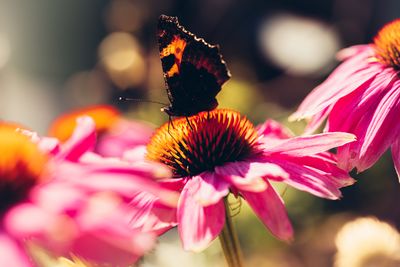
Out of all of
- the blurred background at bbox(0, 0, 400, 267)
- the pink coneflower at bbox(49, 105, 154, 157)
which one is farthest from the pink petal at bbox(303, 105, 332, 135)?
the blurred background at bbox(0, 0, 400, 267)

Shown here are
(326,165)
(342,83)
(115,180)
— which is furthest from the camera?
(342,83)

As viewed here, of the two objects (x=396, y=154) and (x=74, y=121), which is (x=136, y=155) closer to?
(x=396, y=154)

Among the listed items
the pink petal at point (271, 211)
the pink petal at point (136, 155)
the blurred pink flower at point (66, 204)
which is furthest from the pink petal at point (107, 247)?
the pink petal at point (136, 155)

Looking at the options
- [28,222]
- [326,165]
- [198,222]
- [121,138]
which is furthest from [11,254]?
[121,138]

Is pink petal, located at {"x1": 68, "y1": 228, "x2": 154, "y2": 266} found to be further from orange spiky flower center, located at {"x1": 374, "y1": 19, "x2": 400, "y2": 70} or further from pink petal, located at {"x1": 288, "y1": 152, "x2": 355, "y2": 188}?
orange spiky flower center, located at {"x1": 374, "y1": 19, "x2": 400, "y2": 70}

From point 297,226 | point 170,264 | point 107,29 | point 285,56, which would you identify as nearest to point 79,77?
point 107,29
